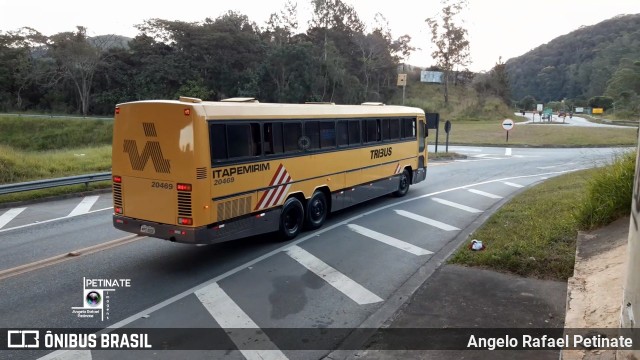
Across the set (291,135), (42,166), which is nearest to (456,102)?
(42,166)

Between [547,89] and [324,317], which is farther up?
[547,89]

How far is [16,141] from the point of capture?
45.3 m

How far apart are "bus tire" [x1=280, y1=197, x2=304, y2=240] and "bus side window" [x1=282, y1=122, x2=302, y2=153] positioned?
44.6 inches

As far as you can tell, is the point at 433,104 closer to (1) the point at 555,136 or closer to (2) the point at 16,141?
(1) the point at 555,136

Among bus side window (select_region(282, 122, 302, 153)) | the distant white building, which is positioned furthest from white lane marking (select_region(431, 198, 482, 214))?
the distant white building

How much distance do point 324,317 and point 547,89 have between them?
13902cm

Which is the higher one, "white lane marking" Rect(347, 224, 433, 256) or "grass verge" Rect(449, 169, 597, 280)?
"grass verge" Rect(449, 169, 597, 280)

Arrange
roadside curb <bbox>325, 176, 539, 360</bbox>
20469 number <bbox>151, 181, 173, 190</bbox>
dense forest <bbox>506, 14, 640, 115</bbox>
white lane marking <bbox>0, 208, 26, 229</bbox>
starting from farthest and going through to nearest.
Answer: dense forest <bbox>506, 14, 640, 115</bbox> < white lane marking <bbox>0, 208, 26, 229</bbox> < 20469 number <bbox>151, 181, 173, 190</bbox> < roadside curb <bbox>325, 176, 539, 360</bbox>

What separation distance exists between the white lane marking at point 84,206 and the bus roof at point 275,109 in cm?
612

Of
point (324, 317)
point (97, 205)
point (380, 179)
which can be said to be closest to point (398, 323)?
point (324, 317)

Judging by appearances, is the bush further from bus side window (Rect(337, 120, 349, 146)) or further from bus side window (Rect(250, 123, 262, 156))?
bus side window (Rect(250, 123, 262, 156))

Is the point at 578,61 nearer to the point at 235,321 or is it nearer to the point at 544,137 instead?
the point at 544,137

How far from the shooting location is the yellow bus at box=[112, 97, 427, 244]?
8164mm

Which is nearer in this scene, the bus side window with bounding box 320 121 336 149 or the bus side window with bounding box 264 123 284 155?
the bus side window with bounding box 264 123 284 155
